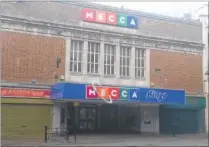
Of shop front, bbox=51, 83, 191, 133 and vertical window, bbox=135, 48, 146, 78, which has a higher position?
vertical window, bbox=135, 48, 146, 78

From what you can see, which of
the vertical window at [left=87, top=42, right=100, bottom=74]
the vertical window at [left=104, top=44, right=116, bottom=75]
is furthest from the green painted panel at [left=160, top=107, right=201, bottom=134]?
the vertical window at [left=87, top=42, right=100, bottom=74]

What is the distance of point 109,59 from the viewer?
25.1 metres

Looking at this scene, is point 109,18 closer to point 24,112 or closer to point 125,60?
point 125,60

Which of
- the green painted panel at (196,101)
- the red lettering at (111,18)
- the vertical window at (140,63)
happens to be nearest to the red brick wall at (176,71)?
the green painted panel at (196,101)

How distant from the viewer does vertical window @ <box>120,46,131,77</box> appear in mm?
25500

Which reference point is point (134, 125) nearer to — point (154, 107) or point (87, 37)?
point (154, 107)

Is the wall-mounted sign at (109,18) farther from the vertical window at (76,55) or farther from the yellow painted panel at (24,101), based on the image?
the yellow painted panel at (24,101)

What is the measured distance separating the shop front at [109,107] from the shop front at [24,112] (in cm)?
69

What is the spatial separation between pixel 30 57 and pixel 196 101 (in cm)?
1367

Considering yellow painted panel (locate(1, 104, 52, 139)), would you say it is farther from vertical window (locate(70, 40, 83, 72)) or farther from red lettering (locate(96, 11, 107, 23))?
red lettering (locate(96, 11, 107, 23))

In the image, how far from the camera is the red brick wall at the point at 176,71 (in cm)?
2661

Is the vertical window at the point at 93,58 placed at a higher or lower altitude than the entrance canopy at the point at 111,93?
higher

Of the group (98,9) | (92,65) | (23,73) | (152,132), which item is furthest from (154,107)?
(23,73)

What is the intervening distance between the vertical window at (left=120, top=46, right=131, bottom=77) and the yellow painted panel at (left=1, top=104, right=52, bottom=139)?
6124mm
